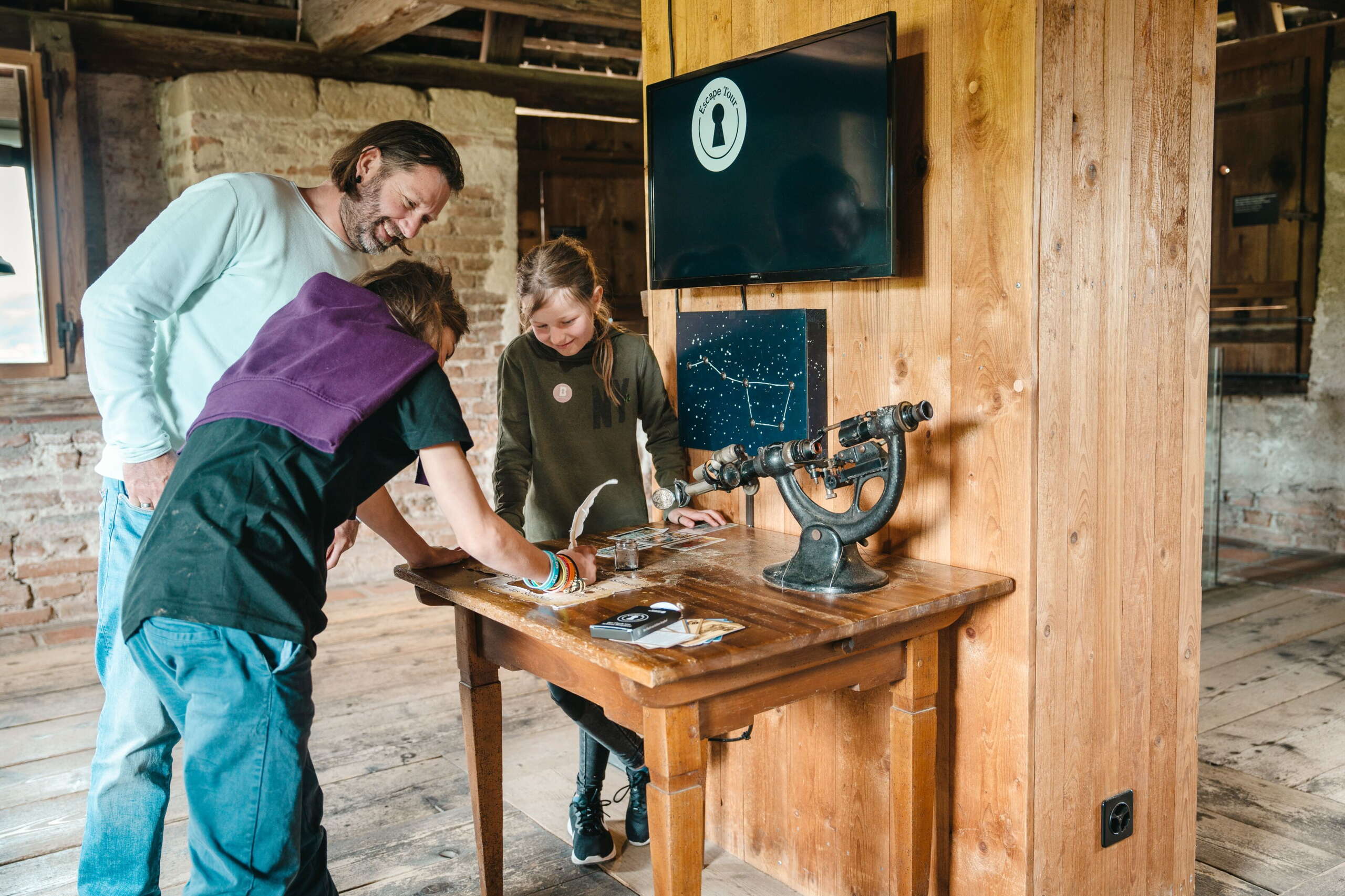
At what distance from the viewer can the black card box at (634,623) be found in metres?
1.70

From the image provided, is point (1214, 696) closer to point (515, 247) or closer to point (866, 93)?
point (866, 93)

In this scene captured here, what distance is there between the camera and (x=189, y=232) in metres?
2.12

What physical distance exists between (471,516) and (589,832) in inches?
45.9

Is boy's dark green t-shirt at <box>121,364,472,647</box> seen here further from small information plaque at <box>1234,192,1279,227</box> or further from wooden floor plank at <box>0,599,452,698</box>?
small information plaque at <box>1234,192,1279,227</box>

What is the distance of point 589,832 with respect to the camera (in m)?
2.60

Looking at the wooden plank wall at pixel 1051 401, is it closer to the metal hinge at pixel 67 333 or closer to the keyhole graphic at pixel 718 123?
the keyhole graphic at pixel 718 123

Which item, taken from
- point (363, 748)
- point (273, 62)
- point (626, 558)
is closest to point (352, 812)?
point (363, 748)

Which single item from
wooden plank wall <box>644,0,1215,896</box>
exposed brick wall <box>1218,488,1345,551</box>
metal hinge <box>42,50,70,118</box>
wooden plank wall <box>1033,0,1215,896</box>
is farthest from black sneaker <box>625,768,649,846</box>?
exposed brick wall <box>1218,488,1345,551</box>

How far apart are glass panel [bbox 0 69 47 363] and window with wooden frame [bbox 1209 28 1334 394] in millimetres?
5721

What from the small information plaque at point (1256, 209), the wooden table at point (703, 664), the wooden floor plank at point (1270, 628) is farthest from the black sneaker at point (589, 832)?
the small information plaque at point (1256, 209)

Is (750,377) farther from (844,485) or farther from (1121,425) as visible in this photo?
(1121,425)

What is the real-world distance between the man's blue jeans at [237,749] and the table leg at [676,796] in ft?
1.86

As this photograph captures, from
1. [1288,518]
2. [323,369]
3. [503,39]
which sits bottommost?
[1288,518]

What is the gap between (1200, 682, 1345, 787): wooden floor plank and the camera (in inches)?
121
